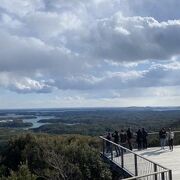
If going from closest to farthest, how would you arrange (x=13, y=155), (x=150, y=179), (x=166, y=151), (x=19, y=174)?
(x=150, y=179) → (x=166, y=151) → (x=19, y=174) → (x=13, y=155)

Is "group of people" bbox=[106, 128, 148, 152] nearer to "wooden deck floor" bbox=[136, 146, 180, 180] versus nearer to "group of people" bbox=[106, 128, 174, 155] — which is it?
"group of people" bbox=[106, 128, 174, 155]

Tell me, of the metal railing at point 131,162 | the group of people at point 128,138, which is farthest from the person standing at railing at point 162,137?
the metal railing at point 131,162

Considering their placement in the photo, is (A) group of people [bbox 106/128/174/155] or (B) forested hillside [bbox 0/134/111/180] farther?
(B) forested hillside [bbox 0/134/111/180]

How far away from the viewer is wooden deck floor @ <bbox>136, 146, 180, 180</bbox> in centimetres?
1952

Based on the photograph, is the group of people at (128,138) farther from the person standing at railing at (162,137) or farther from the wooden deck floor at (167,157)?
the person standing at railing at (162,137)

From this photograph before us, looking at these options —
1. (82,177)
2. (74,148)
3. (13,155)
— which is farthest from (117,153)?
(13,155)

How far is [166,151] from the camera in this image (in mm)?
26797

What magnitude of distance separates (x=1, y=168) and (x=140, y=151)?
61.1ft

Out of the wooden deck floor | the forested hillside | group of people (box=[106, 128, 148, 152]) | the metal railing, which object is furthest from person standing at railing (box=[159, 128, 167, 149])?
the forested hillside

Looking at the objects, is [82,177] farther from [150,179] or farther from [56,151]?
[150,179]

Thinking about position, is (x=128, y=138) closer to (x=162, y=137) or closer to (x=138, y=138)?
(x=138, y=138)

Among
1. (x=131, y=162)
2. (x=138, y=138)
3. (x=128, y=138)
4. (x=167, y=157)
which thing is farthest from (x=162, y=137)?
(x=131, y=162)

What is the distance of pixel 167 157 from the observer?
23844mm

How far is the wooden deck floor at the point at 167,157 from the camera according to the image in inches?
768
